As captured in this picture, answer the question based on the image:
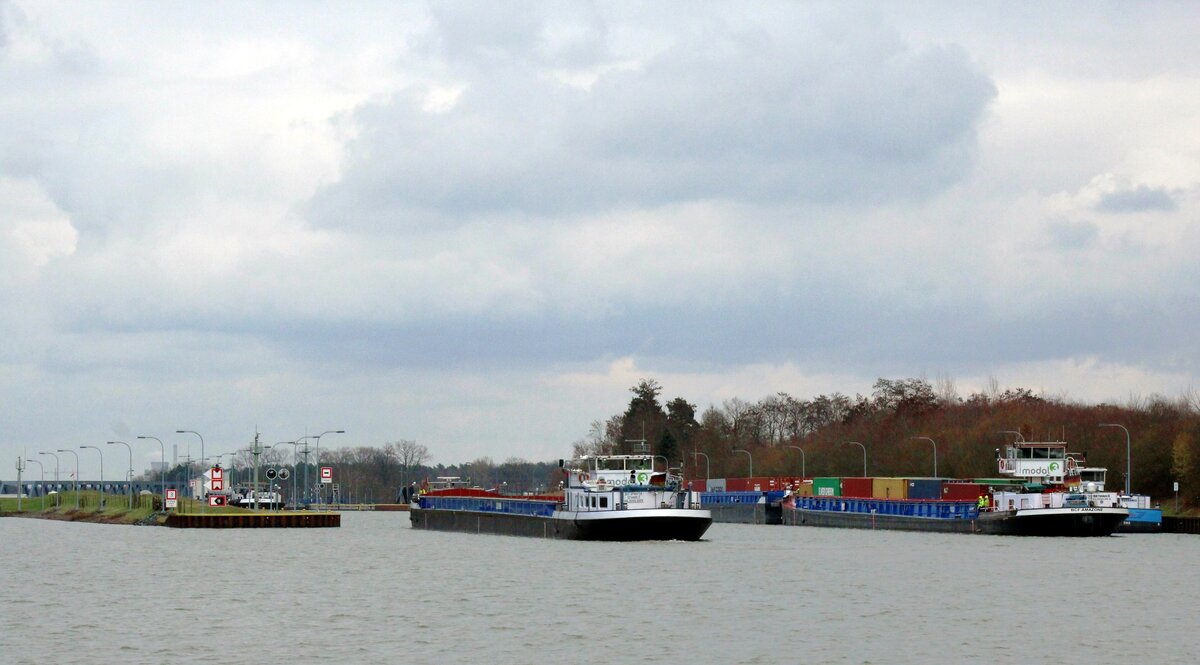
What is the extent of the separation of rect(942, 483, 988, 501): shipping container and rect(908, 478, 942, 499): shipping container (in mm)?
2942

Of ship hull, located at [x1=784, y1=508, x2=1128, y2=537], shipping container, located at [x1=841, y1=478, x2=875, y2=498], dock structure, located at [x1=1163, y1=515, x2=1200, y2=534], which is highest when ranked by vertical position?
shipping container, located at [x1=841, y1=478, x2=875, y2=498]

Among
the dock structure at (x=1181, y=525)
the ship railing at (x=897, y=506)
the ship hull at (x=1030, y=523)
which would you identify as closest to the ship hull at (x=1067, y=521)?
the ship hull at (x=1030, y=523)

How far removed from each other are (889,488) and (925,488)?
5.92 meters

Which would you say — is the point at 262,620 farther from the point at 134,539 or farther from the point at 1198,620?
the point at 134,539

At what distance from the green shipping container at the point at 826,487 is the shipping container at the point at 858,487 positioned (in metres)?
0.47

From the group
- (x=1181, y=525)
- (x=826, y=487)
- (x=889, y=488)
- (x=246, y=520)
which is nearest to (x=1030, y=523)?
(x=1181, y=525)

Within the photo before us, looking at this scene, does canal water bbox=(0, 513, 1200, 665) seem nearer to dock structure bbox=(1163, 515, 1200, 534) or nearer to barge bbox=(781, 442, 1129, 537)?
barge bbox=(781, 442, 1129, 537)

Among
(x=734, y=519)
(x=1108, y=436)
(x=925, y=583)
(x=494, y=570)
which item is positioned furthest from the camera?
(x=734, y=519)

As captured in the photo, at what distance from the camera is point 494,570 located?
75.2 m

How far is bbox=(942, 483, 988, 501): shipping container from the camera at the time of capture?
117625 mm

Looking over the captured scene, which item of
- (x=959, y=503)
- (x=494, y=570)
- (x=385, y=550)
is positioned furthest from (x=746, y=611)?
(x=959, y=503)

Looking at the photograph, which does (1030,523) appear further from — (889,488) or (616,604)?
(616,604)

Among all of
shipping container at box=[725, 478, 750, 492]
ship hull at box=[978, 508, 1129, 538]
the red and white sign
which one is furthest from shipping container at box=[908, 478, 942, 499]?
the red and white sign

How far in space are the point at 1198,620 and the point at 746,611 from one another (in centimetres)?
1508
